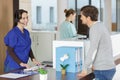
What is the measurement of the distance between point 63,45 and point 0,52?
4.29 feet

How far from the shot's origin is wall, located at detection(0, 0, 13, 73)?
12.6ft

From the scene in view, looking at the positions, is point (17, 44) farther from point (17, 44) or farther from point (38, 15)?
point (38, 15)

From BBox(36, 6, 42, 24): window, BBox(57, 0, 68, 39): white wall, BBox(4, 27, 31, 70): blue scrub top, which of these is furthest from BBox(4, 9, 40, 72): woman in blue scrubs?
BBox(36, 6, 42, 24): window

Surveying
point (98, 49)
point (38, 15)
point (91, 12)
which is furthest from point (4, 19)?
point (38, 15)

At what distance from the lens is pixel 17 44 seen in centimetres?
294

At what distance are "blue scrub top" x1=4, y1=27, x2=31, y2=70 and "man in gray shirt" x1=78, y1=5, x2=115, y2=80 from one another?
0.81 m

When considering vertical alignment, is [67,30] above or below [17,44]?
above

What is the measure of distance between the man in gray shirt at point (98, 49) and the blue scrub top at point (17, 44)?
2.66 ft

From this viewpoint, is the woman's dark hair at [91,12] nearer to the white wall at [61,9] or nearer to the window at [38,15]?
the white wall at [61,9]

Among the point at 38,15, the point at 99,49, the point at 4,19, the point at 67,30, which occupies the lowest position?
the point at 99,49

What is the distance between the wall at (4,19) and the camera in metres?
3.84

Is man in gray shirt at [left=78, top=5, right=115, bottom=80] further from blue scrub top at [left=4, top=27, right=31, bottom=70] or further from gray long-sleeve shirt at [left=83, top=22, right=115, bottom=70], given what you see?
blue scrub top at [left=4, top=27, right=31, bottom=70]

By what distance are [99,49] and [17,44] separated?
97 centimetres

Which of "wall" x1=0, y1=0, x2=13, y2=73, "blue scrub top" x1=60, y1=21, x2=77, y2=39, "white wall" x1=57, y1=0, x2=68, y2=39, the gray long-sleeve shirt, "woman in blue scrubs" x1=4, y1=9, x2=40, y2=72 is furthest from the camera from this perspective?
"white wall" x1=57, y1=0, x2=68, y2=39
